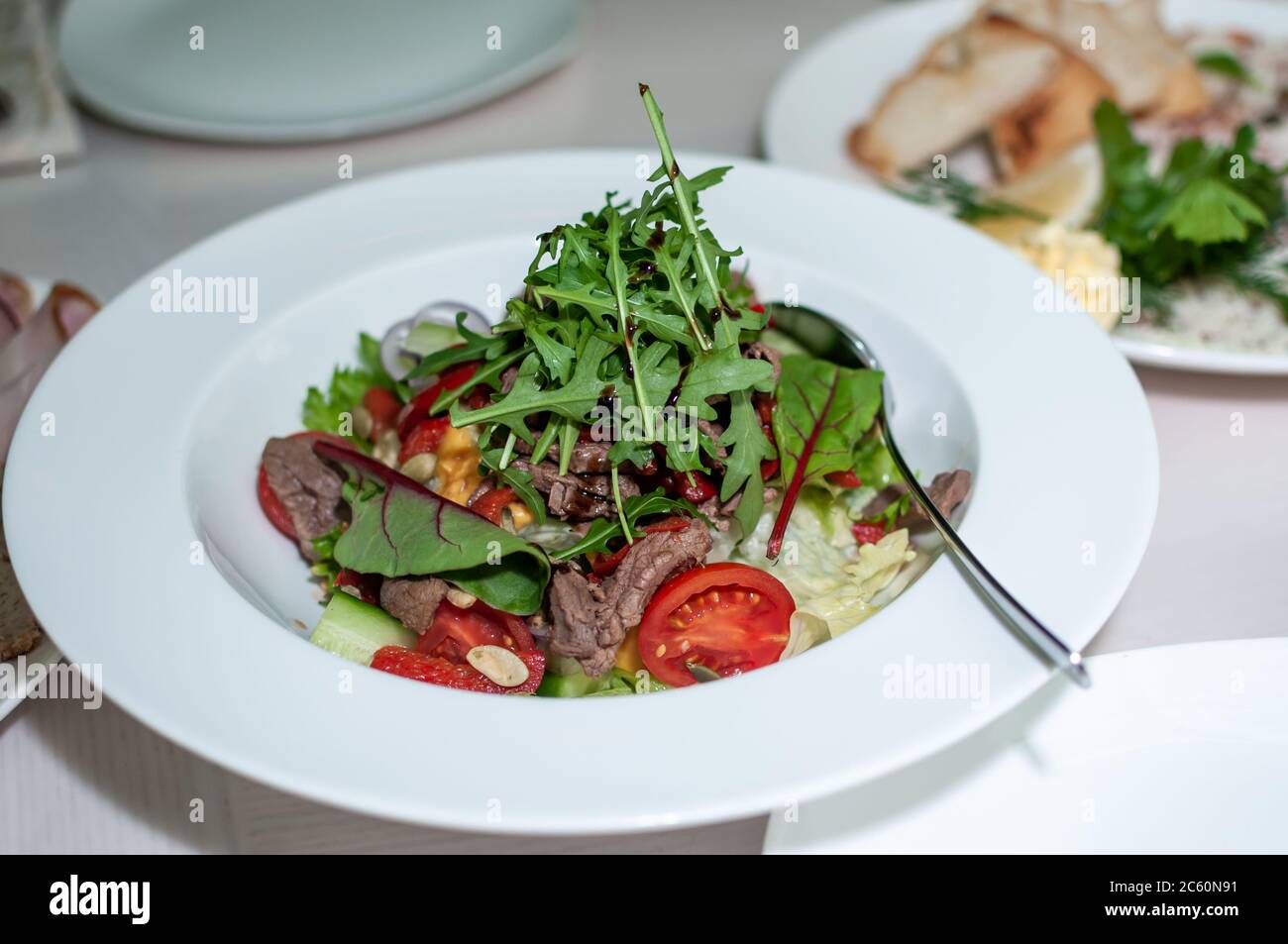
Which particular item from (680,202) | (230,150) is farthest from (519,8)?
(680,202)

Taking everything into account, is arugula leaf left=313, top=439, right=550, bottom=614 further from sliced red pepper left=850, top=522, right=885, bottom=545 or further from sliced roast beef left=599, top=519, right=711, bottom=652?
sliced red pepper left=850, top=522, right=885, bottom=545

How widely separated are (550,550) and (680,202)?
2.24 ft

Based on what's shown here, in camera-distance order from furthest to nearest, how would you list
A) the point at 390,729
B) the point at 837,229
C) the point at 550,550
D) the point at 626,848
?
the point at 837,229 < the point at 550,550 < the point at 626,848 < the point at 390,729

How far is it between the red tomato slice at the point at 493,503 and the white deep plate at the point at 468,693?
44 centimetres

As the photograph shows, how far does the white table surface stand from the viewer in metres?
1.99

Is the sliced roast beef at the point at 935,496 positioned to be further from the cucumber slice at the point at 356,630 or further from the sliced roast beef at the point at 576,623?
the cucumber slice at the point at 356,630

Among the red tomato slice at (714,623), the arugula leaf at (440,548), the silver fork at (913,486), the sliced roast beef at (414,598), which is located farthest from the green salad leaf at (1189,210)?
the sliced roast beef at (414,598)

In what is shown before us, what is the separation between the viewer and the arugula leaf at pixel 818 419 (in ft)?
7.31

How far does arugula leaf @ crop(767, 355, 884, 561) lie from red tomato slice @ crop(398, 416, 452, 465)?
69 centimetres

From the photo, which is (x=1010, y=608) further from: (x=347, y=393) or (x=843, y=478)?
(x=347, y=393)

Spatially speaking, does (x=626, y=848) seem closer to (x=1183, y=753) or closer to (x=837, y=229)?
(x=1183, y=753)

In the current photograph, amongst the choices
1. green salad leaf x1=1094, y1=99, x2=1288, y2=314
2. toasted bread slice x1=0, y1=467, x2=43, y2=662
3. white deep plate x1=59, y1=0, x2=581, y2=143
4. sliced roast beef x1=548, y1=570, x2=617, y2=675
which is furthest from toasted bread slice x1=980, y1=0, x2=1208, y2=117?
toasted bread slice x1=0, y1=467, x2=43, y2=662
